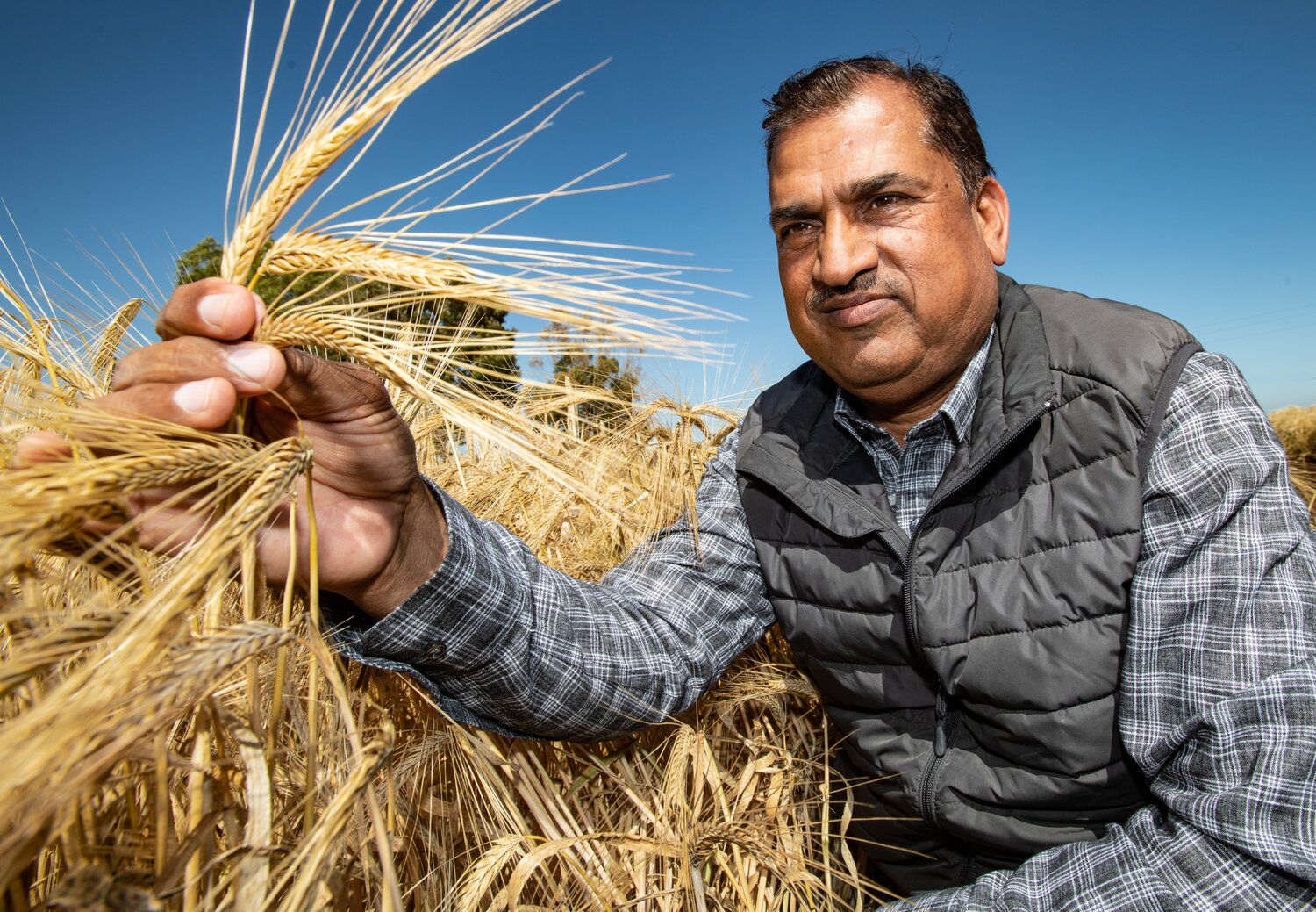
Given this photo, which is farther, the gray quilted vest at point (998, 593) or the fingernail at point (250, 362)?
the gray quilted vest at point (998, 593)

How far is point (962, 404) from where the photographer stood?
1.46m

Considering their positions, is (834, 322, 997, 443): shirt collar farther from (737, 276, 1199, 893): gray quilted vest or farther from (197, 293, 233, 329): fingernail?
(197, 293, 233, 329): fingernail

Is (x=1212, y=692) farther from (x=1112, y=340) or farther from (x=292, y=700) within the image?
(x=292, y=700)

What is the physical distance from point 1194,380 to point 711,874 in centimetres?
119

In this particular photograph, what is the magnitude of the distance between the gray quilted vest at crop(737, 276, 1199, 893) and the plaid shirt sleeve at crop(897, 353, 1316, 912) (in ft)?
0.18

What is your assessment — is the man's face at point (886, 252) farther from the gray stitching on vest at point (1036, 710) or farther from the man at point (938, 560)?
the gray stitching on vest at point (1036, 710)

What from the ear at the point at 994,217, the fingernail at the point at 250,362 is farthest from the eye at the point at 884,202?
the fingernail at the point at 250,362

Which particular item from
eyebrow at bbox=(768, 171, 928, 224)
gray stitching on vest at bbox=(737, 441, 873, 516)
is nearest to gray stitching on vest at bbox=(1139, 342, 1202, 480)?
gray stitching on vest at bbox=(737, 441, 873, 516)

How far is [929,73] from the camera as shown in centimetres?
156

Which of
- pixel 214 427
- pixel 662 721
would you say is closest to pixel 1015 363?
pixel 662 721

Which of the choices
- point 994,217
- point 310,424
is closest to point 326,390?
point 310,424

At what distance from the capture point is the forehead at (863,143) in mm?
1426

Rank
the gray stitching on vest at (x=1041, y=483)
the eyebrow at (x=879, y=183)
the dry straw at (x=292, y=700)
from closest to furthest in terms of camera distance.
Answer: the dry straw at (x=292, y=700), the gray stitching on vest at (x=1041, y=483), the eyebrow at (x=879, y=183)

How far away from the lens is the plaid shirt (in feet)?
3.23
